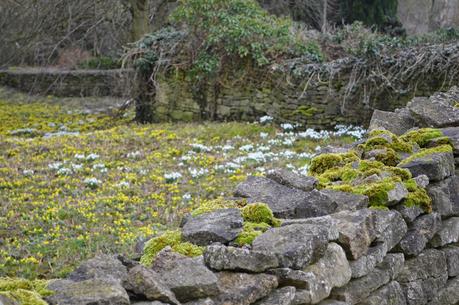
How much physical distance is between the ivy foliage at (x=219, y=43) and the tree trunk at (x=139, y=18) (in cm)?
203

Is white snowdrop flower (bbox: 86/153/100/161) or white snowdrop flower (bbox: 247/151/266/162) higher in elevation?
white snowdrop flower (bbox: 247/151/266/162)

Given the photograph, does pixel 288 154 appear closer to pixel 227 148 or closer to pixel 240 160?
pixel 240 160

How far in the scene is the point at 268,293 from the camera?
9.22 ft

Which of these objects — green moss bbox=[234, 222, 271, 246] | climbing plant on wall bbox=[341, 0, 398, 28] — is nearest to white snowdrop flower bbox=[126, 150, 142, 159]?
green moss bbox=[234, 222, 271, 246]

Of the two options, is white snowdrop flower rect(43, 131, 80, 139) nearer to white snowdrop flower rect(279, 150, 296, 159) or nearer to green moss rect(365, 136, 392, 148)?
white snowdrop flower rect(279, 150, 296, 159)

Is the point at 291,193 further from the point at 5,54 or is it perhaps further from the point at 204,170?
the point at 5,54

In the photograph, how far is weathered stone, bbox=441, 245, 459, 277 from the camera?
14.1ft

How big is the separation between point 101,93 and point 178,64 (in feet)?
32.3

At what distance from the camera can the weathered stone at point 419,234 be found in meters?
3.92

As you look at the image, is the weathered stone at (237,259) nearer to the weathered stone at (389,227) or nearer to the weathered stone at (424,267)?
the weathered stone at (389,227)

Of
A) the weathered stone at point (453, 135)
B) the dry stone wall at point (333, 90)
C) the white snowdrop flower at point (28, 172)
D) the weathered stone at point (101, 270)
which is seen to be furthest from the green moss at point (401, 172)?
the dry stone wall at point (333, 90)

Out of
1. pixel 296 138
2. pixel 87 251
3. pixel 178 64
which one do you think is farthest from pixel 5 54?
pixel 87 251

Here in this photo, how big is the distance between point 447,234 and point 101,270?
99.6 inches

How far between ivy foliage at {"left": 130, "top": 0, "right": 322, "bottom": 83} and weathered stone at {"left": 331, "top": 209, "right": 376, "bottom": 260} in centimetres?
1106
